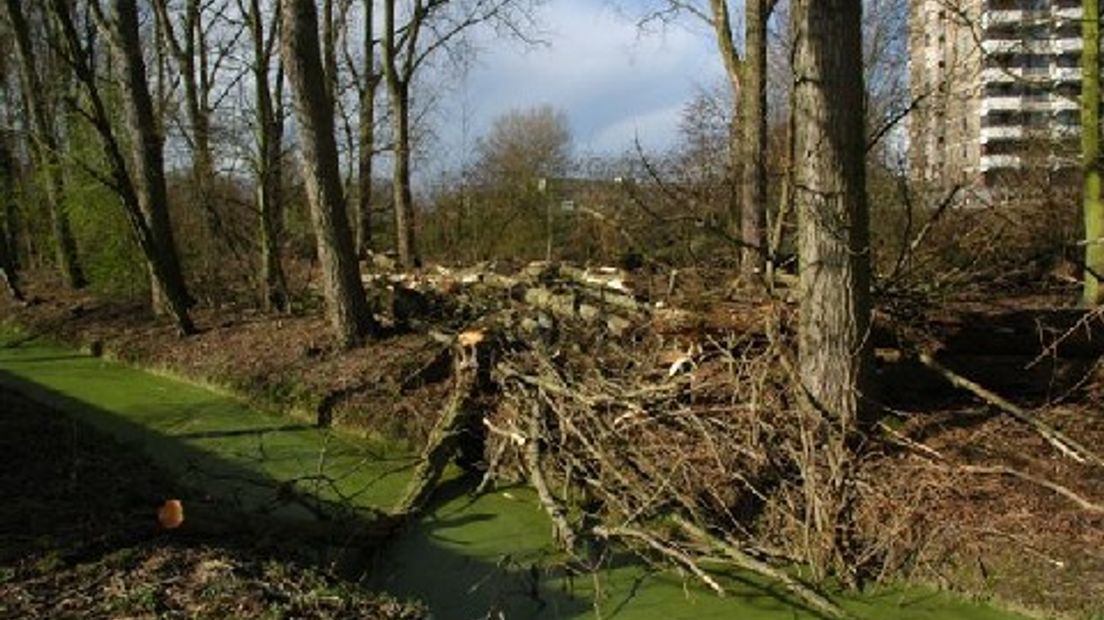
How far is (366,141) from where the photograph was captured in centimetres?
2362

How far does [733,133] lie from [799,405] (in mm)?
8655

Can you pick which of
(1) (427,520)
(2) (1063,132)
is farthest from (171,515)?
(2) (1063,132)

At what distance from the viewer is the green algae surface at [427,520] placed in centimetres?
727

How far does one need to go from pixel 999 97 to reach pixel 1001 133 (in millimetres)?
582

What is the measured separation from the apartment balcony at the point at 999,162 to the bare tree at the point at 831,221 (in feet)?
33.3

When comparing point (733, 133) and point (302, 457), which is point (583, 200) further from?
point (302, 457)

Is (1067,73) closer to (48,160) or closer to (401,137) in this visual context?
(401,137)

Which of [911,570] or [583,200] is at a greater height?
[583,200]

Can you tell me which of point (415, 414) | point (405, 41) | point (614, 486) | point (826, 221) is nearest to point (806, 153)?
point (826, 221)

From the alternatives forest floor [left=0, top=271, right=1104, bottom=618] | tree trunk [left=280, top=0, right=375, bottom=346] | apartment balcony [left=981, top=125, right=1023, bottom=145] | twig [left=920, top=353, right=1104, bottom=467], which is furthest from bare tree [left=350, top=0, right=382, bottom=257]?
twig [left=920, top=353, right=1104, bottom=467]

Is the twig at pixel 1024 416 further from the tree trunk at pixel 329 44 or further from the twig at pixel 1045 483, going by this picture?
the tree trunk at pixel 329 44

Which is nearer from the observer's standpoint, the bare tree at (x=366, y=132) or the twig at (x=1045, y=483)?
the twig at (x=1045, y=483)

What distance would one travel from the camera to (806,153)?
8586 millimetres

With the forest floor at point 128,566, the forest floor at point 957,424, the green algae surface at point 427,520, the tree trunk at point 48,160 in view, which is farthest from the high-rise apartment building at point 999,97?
the tree trunk at point 48,160
